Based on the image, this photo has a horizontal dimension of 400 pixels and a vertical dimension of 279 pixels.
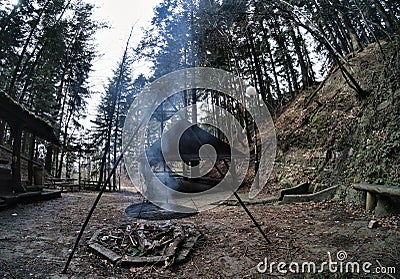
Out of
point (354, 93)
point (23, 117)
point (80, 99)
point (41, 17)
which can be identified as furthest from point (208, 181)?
point (80, 99)

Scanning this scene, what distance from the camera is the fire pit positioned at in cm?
293

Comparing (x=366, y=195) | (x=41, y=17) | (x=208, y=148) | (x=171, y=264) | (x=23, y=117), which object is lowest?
(x=171, y=264)

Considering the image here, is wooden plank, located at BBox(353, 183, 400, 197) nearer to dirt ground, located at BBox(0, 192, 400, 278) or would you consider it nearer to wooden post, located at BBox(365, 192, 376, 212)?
wooden post, located at BBox(365, 192, 376, 212)

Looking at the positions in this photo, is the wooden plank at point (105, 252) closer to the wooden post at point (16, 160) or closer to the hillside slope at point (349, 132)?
the hillside slope at point (349, 132)

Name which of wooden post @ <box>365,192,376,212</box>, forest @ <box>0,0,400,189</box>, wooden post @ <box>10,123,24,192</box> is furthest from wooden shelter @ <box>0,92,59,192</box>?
wooden post @ <box>365,192,376,212</box>

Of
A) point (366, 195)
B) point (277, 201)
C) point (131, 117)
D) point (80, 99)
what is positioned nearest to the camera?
point (366, 195)

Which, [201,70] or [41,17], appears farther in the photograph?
[201,70]

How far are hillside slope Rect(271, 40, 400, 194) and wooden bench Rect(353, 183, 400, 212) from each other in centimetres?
43

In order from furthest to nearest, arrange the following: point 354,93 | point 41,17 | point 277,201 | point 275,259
→ point 41,17
point 354,93
point 277,201
point 275,259

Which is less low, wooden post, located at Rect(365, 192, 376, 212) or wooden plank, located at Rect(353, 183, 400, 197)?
wooden plank, located at Rect(353, 183, 400, 197)

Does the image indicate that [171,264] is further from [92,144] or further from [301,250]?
[92,144]

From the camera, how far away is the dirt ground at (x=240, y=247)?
8.54 feet

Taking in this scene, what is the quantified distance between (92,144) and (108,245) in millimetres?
13949

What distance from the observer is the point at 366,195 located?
4.16m
